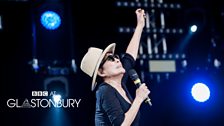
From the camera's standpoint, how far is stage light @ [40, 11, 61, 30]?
3.20m

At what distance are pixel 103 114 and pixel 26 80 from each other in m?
1.27

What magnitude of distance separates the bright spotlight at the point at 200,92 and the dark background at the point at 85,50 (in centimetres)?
4

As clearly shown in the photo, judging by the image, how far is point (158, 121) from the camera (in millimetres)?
3469

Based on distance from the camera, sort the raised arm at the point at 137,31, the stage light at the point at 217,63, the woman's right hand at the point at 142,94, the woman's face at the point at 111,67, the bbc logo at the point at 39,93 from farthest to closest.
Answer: the stage light at the point at 217,63 → the bbc logo at the point at 39,93 → the raised arm at the point at 137,31 → the woman's face at the point at 111,67 → the woman's right hand at the point at 142,94

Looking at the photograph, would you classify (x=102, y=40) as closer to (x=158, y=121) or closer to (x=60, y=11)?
(x=60, y=11)

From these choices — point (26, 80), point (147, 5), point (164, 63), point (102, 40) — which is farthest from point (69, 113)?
point (147, 5)

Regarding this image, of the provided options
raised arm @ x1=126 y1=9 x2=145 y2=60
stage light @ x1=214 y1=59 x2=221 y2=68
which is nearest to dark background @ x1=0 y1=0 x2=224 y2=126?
stage light @ x1=214 y1=59 x2=221 y2=68

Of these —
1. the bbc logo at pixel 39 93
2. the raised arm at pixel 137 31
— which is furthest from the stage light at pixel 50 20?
the raised arm at pixel 137 31

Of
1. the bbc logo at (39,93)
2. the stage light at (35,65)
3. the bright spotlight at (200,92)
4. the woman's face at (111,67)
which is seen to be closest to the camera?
the woman's face at (111,67)

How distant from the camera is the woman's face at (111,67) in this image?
206cm

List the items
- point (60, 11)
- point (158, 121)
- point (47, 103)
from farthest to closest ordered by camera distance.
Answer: point (158, 121) → point (60, 11) → point (47, 103)

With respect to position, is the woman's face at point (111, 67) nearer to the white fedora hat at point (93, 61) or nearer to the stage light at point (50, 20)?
the white fedora hat at point (93, 61)

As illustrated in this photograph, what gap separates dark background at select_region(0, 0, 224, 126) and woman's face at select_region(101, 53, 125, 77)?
1.08m

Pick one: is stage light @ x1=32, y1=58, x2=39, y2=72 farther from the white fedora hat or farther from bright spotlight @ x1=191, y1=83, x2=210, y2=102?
bright spotlight @ x1=191, y1=83, x2=210, y2=102
